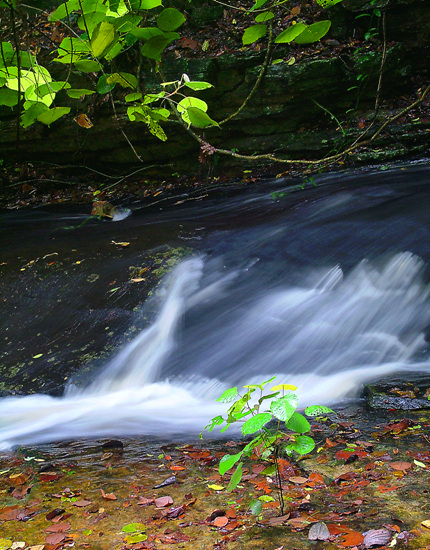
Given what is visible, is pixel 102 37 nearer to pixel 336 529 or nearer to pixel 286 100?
pixel 336 529

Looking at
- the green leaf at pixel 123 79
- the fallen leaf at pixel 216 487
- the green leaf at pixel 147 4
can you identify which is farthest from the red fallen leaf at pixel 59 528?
the green leaf at pixel 147 4

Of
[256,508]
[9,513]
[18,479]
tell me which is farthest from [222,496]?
[18,479]

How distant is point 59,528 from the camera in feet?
7.42

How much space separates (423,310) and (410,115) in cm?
540

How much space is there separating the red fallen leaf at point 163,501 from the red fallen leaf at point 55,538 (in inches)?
17.4

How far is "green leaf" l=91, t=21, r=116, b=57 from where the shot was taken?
4.46 feet

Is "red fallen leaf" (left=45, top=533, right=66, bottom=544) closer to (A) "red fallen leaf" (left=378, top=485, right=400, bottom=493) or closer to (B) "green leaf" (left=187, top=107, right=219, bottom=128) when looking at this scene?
(A) "red fallen leaf" (left=378, top=485, right=400, bottom=493)

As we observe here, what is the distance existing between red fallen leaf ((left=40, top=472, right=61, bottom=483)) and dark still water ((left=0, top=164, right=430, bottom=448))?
75 centimetres

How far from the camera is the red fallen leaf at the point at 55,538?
214 centimetres

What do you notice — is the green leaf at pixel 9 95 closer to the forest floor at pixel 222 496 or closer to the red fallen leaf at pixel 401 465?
the forest floor at pixel 222 496

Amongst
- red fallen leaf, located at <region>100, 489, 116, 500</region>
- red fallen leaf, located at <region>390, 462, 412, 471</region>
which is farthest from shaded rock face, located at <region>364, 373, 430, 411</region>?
red fallen leaf, located at <region>100, 489, 116, 500</region>

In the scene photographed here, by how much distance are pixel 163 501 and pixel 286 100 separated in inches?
322

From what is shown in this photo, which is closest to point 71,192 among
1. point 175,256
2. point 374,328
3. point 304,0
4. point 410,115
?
point 175,256

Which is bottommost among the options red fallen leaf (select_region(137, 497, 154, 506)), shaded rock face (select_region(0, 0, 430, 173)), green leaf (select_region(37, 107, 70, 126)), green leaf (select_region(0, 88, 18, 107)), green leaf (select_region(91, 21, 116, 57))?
red fallen leaf (select_region(137, 497, 154, 506))
